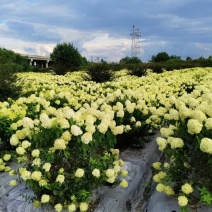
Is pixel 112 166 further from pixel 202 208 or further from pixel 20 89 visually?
pixel 20 89

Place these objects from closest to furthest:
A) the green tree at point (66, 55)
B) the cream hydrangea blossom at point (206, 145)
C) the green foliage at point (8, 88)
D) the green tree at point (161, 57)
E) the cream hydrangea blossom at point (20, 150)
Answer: the cream hydrangea blossom at point (206, 145) → the cream hydrangea blossom at point (20, 150) → the green foliage at point (8, 88) → the green tree at point (66, 55) → the green tree at point (161, 57)

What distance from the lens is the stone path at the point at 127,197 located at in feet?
11.2

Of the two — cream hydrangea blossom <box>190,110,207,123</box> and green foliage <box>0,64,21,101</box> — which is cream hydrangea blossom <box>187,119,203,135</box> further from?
green foliage <box>0,64,21,101</box>

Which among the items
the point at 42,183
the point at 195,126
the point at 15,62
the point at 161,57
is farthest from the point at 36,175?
the point at 15,62

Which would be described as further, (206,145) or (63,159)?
(63,159)

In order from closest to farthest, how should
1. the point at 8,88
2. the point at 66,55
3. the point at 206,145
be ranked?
1. the point at 206,145
2. the point at 8,88
3. the point at 66,55

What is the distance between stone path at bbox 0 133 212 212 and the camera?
3.41 m

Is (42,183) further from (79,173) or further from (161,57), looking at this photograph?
(161,57)

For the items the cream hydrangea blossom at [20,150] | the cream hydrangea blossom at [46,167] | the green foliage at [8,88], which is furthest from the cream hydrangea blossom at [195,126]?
the green foliage at [8,88]

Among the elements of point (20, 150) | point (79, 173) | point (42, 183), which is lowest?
point (42, 183)

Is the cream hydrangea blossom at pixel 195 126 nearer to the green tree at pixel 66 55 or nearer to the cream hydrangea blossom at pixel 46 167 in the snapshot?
the cream hydrangea blossom at pixel 46 167

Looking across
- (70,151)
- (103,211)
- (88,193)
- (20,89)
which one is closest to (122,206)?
(103,211)

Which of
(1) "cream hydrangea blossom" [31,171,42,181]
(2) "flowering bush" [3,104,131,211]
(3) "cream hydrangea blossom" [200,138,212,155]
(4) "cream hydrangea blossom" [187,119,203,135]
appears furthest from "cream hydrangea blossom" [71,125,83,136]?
(3) "cream hydrangea blossom" [200,138,212,155]

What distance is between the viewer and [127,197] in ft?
12.5
